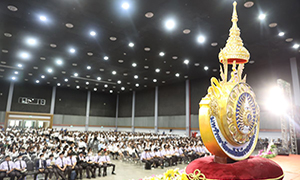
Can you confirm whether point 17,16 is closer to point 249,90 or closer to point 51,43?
point 51,43

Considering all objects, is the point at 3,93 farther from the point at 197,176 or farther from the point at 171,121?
the point at 197,176

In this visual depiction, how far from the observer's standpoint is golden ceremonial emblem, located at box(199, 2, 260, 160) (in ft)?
6.95

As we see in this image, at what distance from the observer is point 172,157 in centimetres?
1050

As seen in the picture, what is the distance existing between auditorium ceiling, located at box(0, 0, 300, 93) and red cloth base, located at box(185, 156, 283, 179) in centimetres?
705

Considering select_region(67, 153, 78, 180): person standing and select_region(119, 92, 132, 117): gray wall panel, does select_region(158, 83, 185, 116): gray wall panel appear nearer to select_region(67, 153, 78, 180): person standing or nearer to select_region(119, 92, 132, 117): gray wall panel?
select_region(119, 92, 132, 117): gray wall panel

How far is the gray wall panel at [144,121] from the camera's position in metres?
26.9

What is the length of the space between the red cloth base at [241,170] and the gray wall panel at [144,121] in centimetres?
2473

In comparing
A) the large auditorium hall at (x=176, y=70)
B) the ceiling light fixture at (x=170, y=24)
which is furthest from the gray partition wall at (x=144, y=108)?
the ceiling light fixture at (x=170, y=24)

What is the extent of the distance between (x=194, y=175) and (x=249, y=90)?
1293 mm

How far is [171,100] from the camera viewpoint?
24.5 metres

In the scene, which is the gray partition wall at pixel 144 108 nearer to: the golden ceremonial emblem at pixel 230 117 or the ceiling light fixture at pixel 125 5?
the ceiling light fixture at pixel 125 5

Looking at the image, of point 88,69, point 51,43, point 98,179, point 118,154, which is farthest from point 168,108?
point 98,179

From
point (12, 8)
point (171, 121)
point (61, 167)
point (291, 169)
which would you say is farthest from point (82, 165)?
point (171, 121)

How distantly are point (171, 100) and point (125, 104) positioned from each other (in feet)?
34.6
